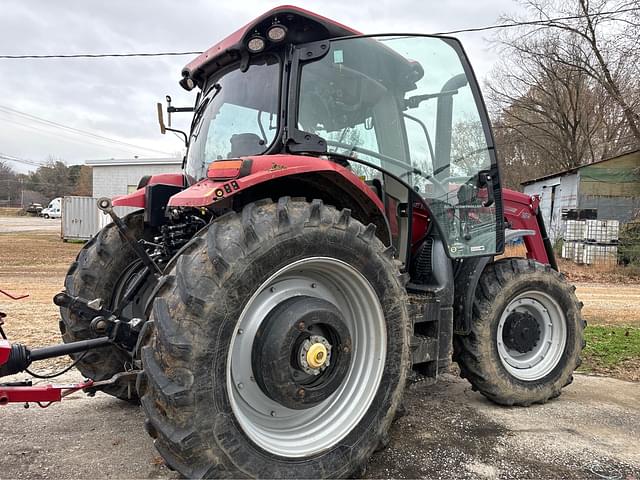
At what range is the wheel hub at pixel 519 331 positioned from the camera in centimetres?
396

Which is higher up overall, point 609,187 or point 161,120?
point 609,187

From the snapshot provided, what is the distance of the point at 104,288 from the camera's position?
3684mm

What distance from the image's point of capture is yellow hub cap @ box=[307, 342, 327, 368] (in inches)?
101

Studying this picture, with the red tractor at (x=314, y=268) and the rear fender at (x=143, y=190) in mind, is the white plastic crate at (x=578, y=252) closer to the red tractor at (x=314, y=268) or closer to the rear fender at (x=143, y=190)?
the red tractor at (x=314, y=268)

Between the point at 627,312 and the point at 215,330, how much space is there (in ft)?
28.2

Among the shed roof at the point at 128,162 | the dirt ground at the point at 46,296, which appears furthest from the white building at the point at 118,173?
the dirt ground at the point at 46,296

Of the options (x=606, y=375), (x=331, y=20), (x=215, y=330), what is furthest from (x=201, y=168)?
(x=606, y=375)

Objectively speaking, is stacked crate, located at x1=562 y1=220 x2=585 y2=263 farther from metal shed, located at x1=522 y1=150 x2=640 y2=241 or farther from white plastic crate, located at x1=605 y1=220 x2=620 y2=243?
metal shed, located at x1=522 y1=150 x2=640 y2=241

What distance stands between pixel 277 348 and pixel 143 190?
197 centimetres

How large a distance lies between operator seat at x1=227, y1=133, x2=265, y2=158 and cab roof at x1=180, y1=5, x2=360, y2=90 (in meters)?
0.52

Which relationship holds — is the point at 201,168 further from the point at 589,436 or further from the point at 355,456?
the point at 589,436

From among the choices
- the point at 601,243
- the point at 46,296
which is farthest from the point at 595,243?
the point at 46,296

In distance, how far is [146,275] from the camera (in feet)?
11.3

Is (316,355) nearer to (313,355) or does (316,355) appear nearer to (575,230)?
(313,355)
